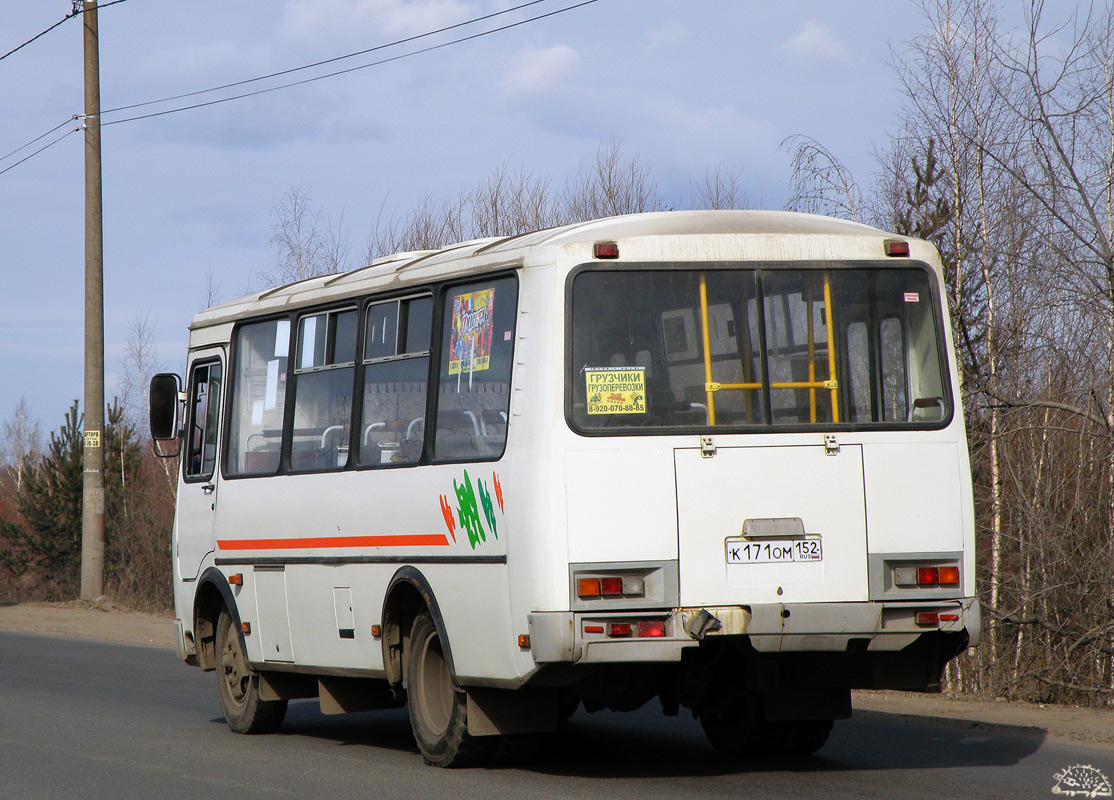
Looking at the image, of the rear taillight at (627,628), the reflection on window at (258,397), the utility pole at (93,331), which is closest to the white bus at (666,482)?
the rear taillight at (627,628)

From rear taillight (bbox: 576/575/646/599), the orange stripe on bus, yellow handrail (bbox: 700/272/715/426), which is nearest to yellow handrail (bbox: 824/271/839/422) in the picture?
yellow handrail (bbox: 700/272/715/426)

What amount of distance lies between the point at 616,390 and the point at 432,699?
2.43m

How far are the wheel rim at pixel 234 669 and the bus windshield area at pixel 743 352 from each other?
4679 mm

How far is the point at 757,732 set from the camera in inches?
363

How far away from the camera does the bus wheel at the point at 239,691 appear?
11094mm

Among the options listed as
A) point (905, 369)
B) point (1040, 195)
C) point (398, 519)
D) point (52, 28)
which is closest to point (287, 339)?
point (398, 519)

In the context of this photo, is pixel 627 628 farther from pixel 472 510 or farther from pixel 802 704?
pixel 802 704

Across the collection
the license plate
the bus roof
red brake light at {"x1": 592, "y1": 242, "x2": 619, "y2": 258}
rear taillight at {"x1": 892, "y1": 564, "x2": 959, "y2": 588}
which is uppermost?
the bus roof

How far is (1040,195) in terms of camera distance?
13039 millimetres

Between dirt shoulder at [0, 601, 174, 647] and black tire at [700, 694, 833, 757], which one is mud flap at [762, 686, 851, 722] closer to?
black tire at [700, 694, 833, 757]

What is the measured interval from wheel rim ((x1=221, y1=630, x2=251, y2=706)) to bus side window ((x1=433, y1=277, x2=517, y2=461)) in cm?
346

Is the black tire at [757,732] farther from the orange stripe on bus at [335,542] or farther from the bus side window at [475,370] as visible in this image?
the bus side window at [475,370]

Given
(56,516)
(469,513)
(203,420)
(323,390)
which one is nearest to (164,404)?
(203,420)

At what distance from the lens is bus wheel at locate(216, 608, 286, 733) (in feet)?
36.4
